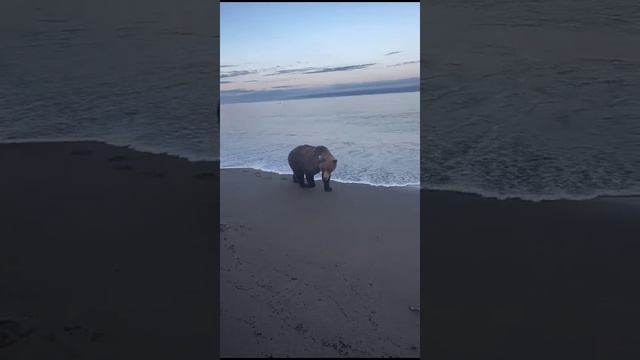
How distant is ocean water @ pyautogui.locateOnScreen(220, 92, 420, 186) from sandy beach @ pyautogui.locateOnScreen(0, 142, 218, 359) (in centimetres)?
232

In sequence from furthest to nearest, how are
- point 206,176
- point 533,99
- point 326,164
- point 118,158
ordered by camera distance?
1. point 533,99
2. point 118,158
3. point 206,176
4. point 326,164

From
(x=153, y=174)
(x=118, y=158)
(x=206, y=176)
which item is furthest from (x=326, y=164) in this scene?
(x=118, y=158)

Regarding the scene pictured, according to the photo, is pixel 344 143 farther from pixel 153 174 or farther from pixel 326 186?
pixel 153 174

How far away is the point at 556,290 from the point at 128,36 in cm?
1031

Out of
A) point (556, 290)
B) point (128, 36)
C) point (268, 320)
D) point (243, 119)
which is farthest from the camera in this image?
point (243, 119)

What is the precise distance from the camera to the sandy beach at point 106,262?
8.70 ft

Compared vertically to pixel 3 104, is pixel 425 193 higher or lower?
lower

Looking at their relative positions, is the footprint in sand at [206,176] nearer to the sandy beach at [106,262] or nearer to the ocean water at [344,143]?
the sandy beach at [106,262]

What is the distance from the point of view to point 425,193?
5695 mm

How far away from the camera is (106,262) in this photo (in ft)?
11.5

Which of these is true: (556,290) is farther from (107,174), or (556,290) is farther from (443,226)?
(107,174)

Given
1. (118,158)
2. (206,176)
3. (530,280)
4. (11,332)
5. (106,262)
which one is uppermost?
(118,158)

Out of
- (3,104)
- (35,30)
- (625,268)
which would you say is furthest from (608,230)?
(35,30)

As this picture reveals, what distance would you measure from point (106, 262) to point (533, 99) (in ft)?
30.3
